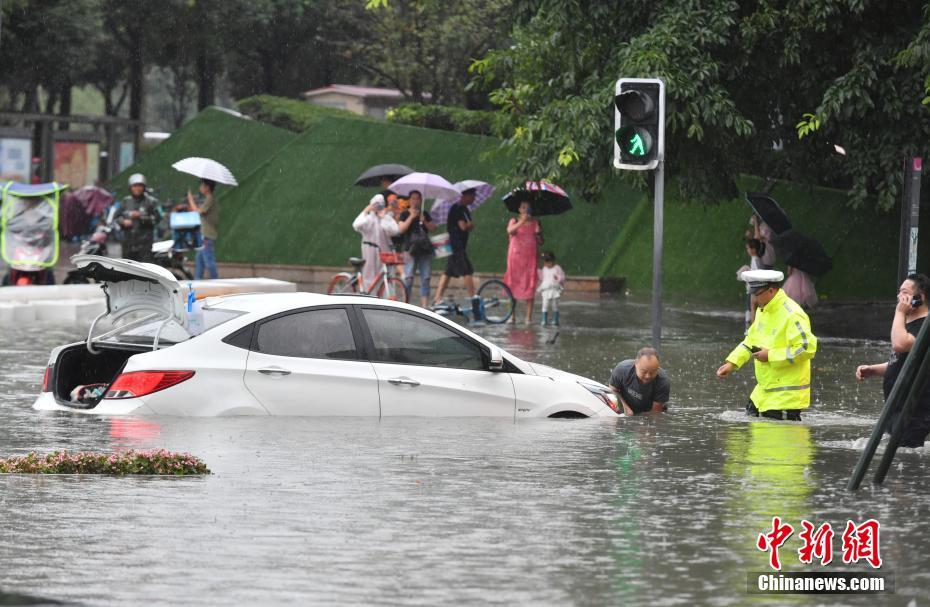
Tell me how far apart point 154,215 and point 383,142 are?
1315cm

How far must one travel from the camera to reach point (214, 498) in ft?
30.6

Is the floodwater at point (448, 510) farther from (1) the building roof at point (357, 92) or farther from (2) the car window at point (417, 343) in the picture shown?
(1) the building roof at point (357, 92)

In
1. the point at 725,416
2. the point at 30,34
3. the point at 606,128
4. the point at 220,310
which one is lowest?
the point at 725,416

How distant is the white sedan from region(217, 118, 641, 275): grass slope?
21.6 meters

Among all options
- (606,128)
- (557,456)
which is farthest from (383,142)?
(557,456)

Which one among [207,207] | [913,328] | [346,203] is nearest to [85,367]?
[913,328]

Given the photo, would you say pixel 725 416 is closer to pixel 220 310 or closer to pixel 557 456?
pixel 557 456

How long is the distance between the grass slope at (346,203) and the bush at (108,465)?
962 inches

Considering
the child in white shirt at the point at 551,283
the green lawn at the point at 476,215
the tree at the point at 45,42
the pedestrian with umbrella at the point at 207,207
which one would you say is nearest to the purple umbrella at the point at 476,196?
the green lawn at the point at 476,215

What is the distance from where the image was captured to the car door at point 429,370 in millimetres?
12328

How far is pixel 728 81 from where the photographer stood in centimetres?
2348

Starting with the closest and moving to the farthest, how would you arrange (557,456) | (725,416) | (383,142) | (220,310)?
(557,456) < (220,310) < (725,416) < (383,142)

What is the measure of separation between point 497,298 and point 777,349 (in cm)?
1200

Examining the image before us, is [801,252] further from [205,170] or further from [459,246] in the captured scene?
[205,170]
